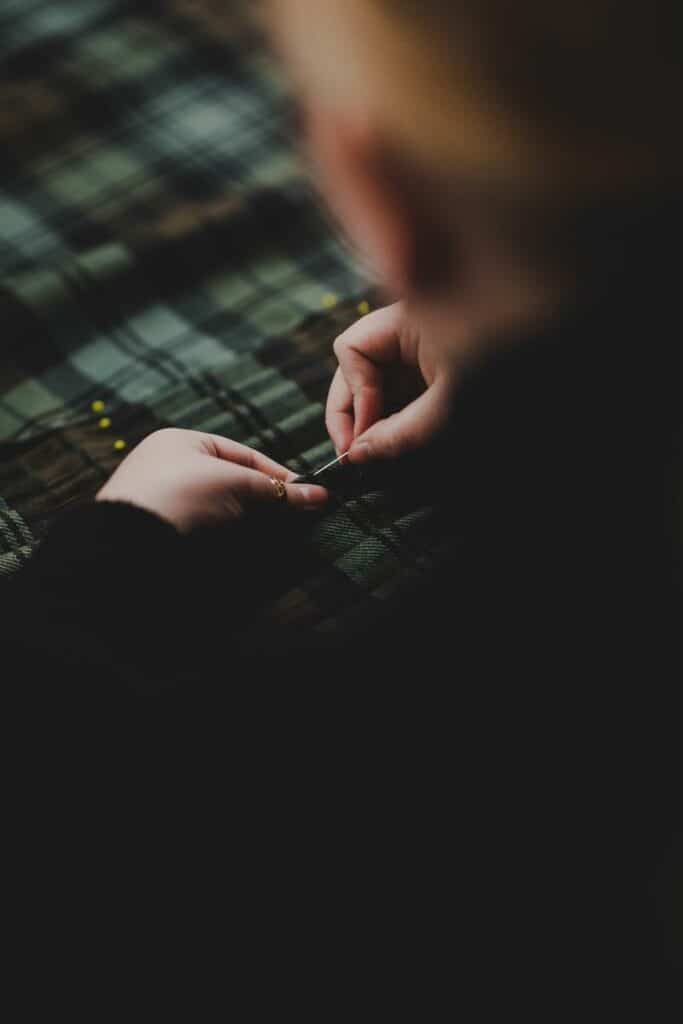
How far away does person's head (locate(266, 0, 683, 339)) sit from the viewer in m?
0.36

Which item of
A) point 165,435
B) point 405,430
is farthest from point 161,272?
point 405,430

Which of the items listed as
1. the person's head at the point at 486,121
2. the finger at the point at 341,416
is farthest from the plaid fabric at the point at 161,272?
the person's head at the point at 486,121

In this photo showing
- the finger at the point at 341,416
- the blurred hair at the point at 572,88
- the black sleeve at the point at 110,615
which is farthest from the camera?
the finger at the point at 341,416

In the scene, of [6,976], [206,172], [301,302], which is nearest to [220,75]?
[206,172]

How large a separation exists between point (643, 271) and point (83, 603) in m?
0.40

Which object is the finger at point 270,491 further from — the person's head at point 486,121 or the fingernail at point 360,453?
the person's head at point 486,121

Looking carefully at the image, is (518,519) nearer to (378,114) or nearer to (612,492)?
(612,492)

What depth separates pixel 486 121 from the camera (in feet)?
1.30

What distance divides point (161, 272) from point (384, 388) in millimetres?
377

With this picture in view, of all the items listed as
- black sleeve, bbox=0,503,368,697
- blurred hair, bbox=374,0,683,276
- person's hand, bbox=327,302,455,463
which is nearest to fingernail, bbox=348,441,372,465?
person's hand, bbox=327,302,455,463

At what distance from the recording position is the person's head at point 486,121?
1.19 feet

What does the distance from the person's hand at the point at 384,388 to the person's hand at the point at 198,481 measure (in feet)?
0.18

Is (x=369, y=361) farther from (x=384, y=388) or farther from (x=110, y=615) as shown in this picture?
(x=110, y=615)

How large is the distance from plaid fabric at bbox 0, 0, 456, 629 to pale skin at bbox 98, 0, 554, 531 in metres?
0.06
